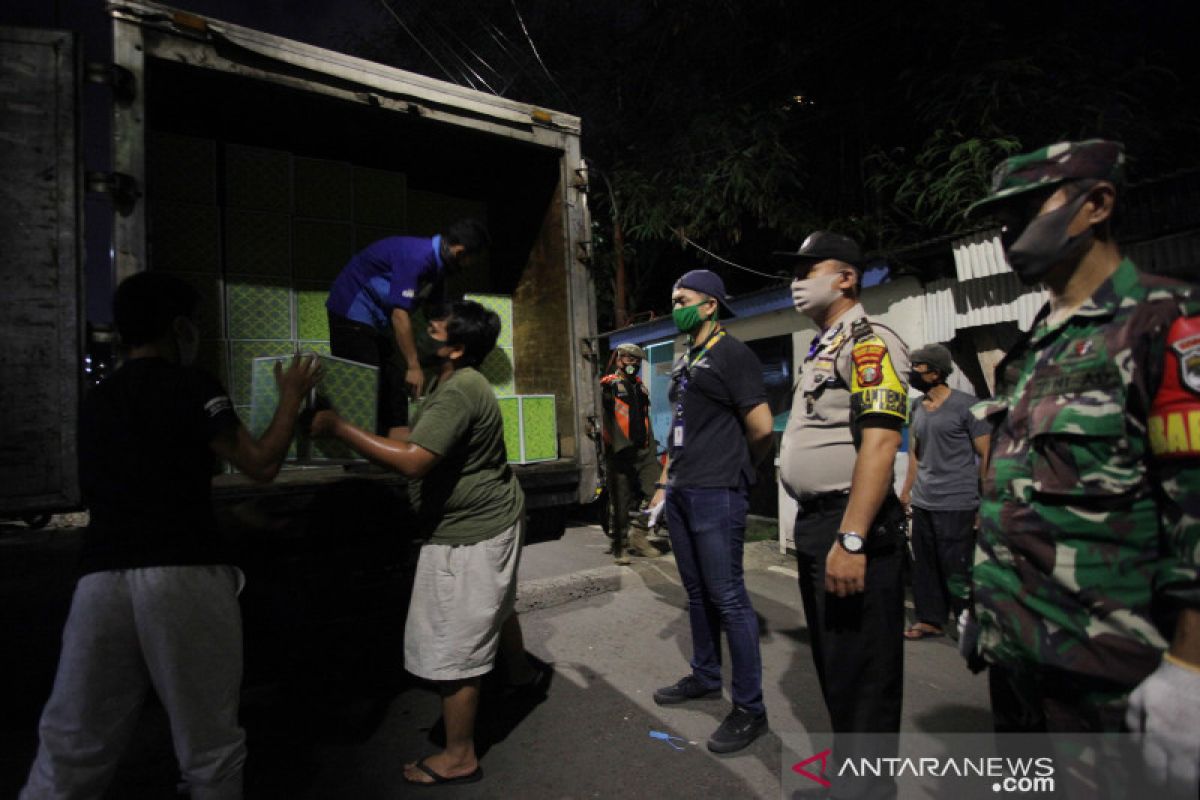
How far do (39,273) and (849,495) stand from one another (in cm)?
272

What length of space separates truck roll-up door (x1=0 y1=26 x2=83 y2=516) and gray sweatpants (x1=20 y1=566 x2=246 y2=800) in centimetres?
78

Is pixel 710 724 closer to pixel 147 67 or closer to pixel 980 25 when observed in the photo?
pixel 147 67

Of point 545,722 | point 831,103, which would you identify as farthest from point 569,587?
point 831,103

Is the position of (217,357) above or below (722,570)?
above

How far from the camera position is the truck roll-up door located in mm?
2152

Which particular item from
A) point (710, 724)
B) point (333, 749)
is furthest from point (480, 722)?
point (710, 724)

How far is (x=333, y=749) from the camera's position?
2709mm

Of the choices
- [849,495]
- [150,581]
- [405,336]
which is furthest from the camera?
[405,336]

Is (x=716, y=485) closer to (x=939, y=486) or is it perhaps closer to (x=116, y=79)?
(x=939, y=486)

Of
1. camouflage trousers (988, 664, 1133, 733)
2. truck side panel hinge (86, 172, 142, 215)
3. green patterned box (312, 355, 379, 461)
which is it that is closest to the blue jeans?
camouflage trousers (988, 664, 1133, 733)

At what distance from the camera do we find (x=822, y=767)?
2.39 meters

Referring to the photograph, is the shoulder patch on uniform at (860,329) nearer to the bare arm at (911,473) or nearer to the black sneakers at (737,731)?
the black sneakers at (737,731)

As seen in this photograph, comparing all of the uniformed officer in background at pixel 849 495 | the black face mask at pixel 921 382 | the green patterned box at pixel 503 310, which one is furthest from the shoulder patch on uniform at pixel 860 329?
the green patterned box at pixel 503 310

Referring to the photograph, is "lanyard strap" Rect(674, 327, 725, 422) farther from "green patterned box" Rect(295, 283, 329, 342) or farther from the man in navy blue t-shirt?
"green patterned box" Rect(295, 283, 329, 342)
